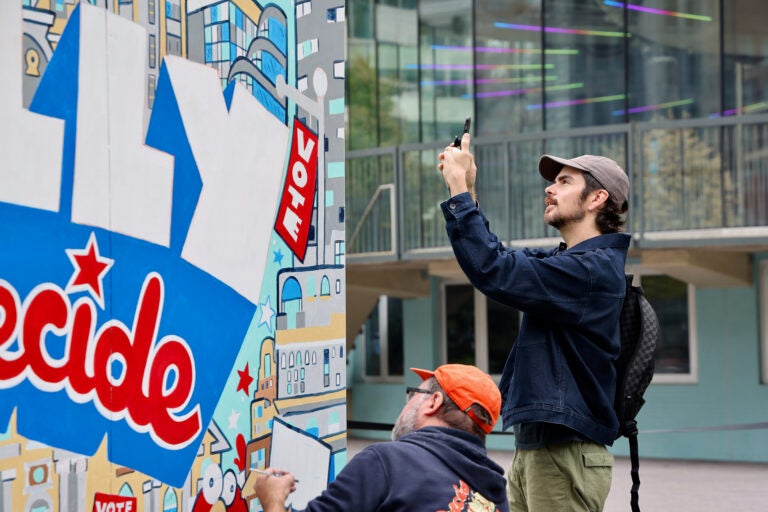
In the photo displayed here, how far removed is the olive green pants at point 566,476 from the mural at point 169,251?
0.62 meters

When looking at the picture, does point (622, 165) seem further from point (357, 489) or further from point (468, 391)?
point (357, 489)

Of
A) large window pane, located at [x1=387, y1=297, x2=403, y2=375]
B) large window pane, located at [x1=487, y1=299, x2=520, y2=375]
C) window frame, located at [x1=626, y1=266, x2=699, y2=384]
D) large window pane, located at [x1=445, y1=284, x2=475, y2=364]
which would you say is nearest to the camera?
window frame, located at [x1=626, y1=266, x2=699, y2=384]

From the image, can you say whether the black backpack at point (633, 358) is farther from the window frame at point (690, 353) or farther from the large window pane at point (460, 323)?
the large window pane at point (460, 323)

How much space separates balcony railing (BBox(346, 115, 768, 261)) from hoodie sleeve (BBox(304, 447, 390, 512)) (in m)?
10.1

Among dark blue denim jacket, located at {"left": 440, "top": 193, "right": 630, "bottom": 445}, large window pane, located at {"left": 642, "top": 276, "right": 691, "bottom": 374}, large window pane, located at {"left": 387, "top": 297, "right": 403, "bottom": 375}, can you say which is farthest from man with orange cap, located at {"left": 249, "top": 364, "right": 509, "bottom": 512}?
large window pane, located at {"left": 387, "top": 297, "right": 403, "bottom": 375}

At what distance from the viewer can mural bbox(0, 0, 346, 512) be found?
2338 millimetres

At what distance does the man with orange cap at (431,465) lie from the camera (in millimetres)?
2754

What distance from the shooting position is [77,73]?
2451 mm

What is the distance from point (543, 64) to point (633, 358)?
1148 centimetres

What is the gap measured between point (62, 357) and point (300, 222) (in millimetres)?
1000

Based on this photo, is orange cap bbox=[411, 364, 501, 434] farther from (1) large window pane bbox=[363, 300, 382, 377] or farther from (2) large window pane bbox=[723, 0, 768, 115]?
(1) large window pane bbox=[363, 300, 382, 377]

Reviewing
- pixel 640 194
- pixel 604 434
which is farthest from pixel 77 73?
pixel 640 194

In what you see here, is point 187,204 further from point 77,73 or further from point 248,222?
point 77,73

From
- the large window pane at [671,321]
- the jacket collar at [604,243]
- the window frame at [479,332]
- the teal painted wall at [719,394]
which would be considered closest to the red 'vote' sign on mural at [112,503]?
the jacket collar at [604,243]
